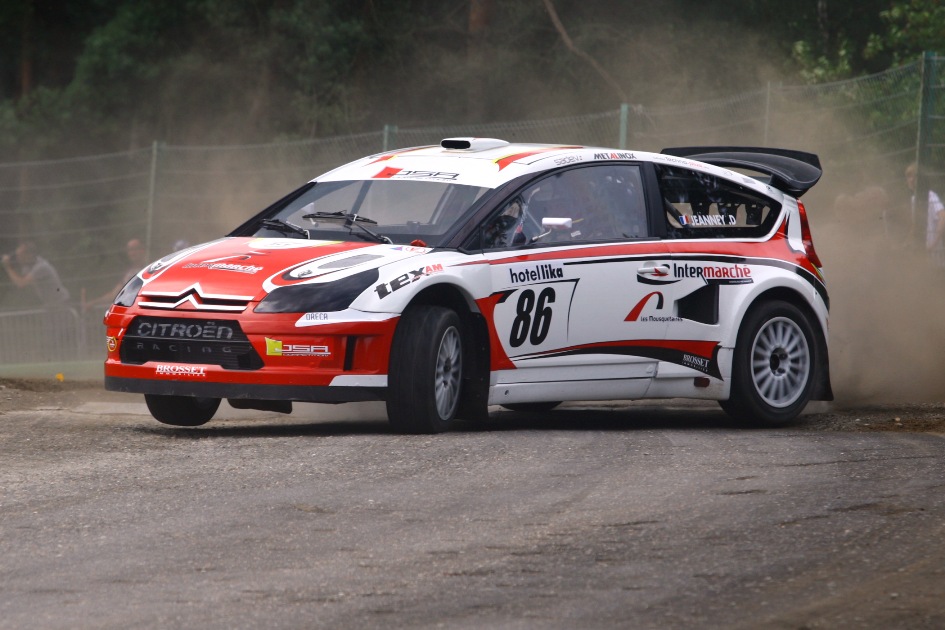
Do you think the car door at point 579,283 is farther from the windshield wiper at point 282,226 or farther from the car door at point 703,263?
the windshield wiper at point 282,226

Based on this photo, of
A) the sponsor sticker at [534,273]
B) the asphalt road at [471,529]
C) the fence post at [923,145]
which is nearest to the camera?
the asphalt road at [471,529]

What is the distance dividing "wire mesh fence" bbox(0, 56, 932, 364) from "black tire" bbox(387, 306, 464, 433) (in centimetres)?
804

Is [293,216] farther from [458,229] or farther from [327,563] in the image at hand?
[327,563]

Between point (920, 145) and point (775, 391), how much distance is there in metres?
6.08

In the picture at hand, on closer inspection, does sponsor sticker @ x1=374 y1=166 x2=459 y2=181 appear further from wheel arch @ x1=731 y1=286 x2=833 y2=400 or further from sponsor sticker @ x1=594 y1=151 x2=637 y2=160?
wheel arch @ x1=731 y1=286 x2=833 y2=400

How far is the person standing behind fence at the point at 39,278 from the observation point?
20.5 m

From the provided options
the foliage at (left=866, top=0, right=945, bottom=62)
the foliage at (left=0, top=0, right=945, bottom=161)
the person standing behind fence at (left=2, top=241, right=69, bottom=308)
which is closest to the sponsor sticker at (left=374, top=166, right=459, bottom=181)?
the person standing behind fence at (left=2, top=241, right=69, bottom=308)

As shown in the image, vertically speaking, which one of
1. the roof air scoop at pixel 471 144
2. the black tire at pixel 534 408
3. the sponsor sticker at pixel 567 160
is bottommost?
the black tire at pixel 534 408

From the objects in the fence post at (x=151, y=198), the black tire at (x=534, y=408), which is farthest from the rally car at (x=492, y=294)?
the fence post at (x=151, y=198)

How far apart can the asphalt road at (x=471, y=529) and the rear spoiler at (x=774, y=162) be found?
6.93 feet

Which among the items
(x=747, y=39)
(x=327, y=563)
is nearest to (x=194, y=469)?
(x=327, y=563)

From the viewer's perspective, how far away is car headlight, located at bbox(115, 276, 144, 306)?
8.92 meters

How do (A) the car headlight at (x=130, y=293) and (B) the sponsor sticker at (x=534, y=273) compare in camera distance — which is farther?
(B) the sponsor sticker at (x=534, y=273)

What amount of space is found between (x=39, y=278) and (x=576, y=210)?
40.7 feet
